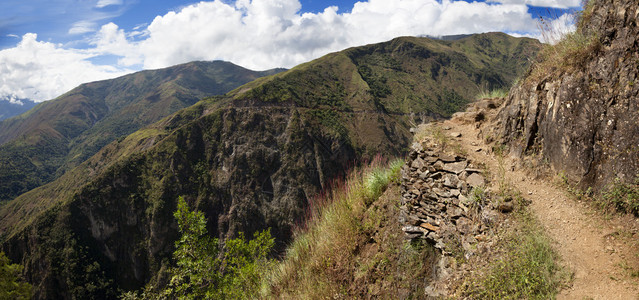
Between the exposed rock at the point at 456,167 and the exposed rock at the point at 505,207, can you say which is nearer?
the exposed rock at the point at 505,207

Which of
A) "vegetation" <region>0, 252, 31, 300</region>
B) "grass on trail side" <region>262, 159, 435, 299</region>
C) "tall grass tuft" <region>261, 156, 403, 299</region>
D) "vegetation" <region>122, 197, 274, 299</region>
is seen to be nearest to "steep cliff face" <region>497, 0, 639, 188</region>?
"grass on trail side" <region>262, 159, 435, 299</region>

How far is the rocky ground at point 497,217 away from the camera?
343 centimetres

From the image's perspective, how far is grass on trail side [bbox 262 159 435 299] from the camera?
4843 mm

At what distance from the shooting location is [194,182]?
98.8 metres

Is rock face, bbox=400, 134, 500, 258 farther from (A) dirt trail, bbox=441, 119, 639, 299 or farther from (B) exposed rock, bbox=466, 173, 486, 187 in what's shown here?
(A) dirt trail, bbox=441, 119, 639, 299

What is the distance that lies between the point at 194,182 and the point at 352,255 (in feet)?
342

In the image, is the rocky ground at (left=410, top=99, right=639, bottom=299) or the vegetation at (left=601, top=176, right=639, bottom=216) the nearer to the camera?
the rocky ground at (left=410, top=99, right=639, bottom=299)

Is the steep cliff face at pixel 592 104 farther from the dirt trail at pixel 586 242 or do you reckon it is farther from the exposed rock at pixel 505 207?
the exposed rock at pixel 505 207

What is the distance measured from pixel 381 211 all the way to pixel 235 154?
343 feet

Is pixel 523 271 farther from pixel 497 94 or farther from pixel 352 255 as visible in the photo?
pixel 497 94

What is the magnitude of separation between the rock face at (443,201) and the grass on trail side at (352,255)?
382mm

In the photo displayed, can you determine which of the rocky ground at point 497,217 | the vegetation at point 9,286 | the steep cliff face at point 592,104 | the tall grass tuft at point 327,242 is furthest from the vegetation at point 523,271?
the vegetation at point 9,286

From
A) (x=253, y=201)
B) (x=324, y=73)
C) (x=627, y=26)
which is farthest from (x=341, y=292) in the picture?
(x=324, y=73)

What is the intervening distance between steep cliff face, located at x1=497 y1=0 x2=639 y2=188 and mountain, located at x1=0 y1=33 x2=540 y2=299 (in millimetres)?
63415
